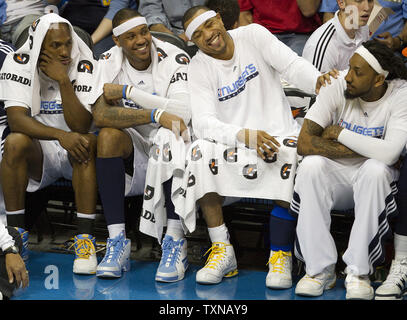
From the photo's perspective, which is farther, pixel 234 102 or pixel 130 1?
pixel 130 1

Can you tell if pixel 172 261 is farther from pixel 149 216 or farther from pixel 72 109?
pixel 72 109

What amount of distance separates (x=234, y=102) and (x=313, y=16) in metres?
1.18

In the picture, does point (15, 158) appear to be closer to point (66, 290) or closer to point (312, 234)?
point (66, 290)

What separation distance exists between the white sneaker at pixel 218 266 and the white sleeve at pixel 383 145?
914 mm

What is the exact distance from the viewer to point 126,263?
3.91m

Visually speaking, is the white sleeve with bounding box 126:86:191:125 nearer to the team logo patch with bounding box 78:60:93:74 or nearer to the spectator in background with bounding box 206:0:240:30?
the team logo patch with bounding box 78:60:93:74

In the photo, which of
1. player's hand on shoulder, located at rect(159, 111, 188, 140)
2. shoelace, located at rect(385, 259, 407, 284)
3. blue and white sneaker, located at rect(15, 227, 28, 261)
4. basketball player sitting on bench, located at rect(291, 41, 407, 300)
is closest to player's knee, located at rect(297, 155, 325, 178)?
basketball player sitting on bench, located at rect(291, 41, 407, 300)

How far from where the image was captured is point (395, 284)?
11.0 feet

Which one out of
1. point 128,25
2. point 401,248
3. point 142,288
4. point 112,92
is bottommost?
point 142,288

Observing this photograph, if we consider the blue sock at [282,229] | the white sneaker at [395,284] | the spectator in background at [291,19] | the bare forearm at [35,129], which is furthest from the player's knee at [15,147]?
the white sneaker at [395,284]

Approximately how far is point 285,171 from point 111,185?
101 centimetres

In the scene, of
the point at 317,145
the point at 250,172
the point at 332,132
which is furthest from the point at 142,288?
the point at 332,132

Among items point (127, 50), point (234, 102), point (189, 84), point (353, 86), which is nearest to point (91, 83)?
point (127, 50)

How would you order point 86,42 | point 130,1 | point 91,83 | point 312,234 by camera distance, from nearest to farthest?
point 312,234 < point 91,83 < point 86,42 < point 130,1
